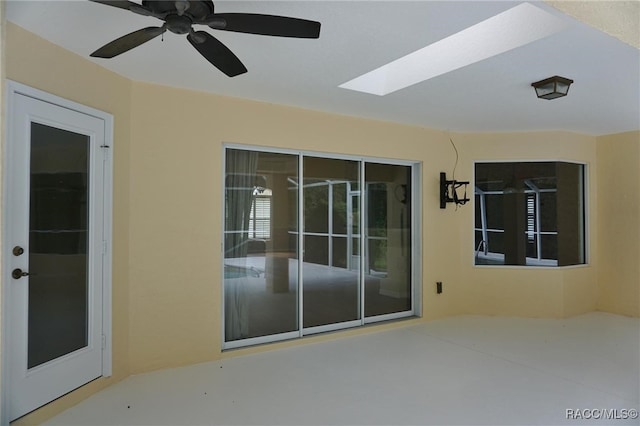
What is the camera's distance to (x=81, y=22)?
2.42m

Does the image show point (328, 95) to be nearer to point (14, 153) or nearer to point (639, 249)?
point (14, 153)

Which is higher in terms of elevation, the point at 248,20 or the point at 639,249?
the point at 248,20

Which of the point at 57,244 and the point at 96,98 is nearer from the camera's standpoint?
the point at 57,244

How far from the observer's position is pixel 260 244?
13.5 ft

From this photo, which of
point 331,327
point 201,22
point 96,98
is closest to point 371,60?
point 201,22

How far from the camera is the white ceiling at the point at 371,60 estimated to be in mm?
2291

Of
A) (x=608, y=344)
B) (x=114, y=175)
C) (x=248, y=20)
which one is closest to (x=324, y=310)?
(x=114, y=175)

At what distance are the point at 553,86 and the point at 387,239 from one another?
245 cm

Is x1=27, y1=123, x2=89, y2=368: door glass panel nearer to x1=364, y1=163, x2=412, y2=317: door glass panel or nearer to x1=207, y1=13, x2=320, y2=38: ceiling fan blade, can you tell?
x1=207, y1=13, x2=320, y2=38: ceiling fan blade

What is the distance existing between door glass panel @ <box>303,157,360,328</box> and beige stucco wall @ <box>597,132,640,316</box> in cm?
359

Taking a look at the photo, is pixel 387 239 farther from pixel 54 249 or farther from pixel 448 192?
pixel 54 249

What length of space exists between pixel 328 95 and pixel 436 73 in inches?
39.2

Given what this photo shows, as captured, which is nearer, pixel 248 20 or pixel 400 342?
pixel 248 20

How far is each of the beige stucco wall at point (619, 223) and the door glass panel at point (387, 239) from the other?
281 centimetres
